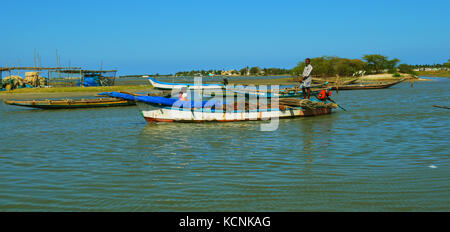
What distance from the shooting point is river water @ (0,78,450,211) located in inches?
221

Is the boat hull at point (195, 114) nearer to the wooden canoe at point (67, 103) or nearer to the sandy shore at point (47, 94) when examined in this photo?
the wooden canoe at point (67, 103)

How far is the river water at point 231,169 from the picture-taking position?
5605 millimetres

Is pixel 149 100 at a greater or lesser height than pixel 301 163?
greater

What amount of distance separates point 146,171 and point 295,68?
76237 mm

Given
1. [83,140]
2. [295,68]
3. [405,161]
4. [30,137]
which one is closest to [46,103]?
[30,137]

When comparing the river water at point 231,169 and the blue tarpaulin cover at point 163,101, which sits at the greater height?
the blue tarpaulin cover at point 163,101

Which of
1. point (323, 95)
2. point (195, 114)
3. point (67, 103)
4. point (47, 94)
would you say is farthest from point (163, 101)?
point (47, 94)

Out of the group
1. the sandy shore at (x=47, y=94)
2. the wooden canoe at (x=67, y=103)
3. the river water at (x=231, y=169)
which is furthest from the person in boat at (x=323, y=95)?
the sandy shore at (x=47, y=94)

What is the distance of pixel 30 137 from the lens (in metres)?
12.2

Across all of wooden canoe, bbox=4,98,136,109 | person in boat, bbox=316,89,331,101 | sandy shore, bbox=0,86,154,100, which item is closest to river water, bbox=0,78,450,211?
person in boat, bbox=316,89,331,101

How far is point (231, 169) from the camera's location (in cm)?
739

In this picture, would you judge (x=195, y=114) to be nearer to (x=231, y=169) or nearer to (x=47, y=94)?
(x=231, y=169)

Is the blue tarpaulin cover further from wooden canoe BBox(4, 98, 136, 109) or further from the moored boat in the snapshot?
wooden canoe BBox(4, 98, 136, 109)

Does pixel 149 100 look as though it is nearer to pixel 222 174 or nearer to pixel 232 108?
pixel 232 108
